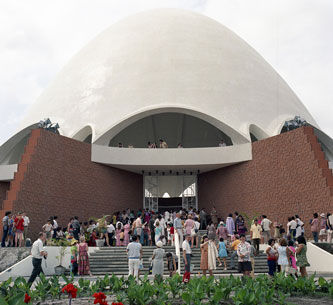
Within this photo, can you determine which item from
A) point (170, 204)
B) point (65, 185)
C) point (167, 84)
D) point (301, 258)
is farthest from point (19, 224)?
point (170, 204)

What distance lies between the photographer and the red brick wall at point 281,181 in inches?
556

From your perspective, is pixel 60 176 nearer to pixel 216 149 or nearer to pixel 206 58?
pixel 216 149

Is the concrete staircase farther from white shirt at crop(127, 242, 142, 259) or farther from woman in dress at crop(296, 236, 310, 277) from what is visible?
woman in dress at crop(296, 236, 310, 277)

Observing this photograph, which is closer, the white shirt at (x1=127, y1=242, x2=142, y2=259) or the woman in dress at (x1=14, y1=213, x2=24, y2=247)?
the white shirt at (x1=127, y1=242, x2=142, y2=259)

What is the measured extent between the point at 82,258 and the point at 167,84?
11333 millimetres

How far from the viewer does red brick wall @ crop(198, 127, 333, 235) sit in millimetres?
14117

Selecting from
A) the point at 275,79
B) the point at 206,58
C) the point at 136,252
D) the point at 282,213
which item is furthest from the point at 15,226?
the point at 275,79

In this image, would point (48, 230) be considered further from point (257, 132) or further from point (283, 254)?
point (257, 132)

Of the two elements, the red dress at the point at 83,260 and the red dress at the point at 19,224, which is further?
the red dress at the point at 19,224

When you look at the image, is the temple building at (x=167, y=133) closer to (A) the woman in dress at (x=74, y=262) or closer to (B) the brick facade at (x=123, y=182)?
(B) the brick facade at (x=123, y=182)

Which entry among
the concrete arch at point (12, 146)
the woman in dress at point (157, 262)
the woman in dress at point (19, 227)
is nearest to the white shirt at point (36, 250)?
the woman in dress at point (157, 262)

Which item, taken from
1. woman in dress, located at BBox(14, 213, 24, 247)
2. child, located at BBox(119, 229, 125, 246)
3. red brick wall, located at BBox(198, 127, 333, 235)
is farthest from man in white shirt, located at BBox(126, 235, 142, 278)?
red brick wall, located at BBox(198, 127, 333, 235)

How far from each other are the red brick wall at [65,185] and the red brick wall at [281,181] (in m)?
5.03

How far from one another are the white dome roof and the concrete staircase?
668cm
